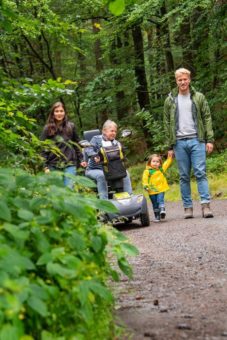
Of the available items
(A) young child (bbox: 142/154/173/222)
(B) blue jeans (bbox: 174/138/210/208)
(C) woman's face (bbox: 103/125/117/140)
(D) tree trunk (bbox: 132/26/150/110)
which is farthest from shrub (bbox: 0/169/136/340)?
(D) tree trunk (bbox: 132/26/150/110)

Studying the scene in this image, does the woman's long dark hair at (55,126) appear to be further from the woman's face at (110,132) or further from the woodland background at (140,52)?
the woodland background at (140,52)

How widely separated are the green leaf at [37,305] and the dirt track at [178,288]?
1006 millimetres

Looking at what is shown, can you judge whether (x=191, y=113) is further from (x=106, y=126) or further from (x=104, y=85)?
(x=104, y=85)

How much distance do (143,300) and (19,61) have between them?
77.0 ft

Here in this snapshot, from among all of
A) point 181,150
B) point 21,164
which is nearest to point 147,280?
point 21,164

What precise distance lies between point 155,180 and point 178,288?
5684mm

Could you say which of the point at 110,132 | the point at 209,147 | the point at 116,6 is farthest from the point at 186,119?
the point at 116,6

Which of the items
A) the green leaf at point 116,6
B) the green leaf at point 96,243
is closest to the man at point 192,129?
the green leaf at point 116,6

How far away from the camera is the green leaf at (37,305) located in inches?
90.0

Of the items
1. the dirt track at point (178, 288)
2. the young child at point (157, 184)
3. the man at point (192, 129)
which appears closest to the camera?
the dirt track at point (178, 288)

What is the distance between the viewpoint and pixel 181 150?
9.06 metres

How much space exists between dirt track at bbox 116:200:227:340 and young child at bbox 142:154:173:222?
2122 millimetres

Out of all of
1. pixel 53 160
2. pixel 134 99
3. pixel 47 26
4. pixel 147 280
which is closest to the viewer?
pixel 147 280

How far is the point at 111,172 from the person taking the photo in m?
9.28
